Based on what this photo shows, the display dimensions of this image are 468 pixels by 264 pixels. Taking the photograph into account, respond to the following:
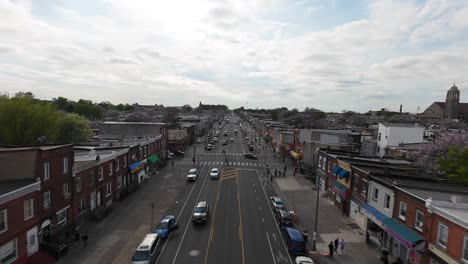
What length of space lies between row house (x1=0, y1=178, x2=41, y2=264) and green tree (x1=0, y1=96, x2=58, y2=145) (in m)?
25.8

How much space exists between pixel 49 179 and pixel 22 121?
82.0ft

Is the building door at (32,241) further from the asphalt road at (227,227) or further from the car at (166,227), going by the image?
the asphalt road at (227,227)

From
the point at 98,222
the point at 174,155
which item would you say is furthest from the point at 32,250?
the point at 174,155

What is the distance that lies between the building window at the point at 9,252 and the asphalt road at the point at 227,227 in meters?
10.3

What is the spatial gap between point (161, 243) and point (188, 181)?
23.8 m

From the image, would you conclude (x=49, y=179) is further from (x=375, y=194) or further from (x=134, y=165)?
(x=375, y=194)

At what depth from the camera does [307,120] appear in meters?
147

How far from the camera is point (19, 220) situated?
2181cm

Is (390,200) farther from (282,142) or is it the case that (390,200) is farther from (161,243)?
(282,142)

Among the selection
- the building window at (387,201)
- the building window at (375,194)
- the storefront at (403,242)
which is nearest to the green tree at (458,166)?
the building window at (375,194)

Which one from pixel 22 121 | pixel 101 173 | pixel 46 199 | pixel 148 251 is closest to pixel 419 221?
pixel 148 251

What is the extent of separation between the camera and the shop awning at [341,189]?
1410 inches

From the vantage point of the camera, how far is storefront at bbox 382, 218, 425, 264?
21328 mm

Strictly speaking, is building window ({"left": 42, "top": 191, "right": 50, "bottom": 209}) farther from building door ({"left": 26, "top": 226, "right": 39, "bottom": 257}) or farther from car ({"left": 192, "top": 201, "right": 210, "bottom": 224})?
car ({"left": 192, "top": 201, "right": 210, "bottom": 224})
